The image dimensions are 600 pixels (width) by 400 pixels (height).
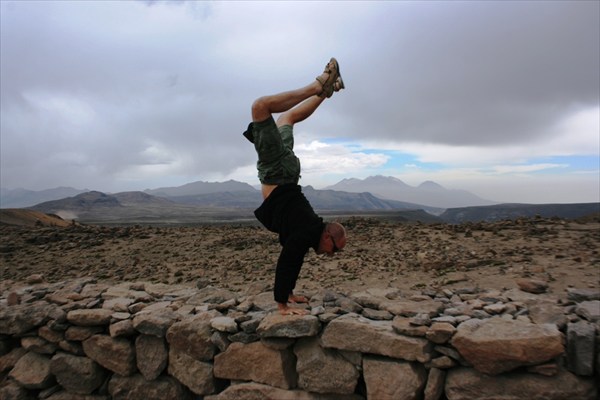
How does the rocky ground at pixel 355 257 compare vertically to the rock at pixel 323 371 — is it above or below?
above

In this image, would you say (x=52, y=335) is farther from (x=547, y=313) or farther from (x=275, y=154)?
(x=547, y=313)

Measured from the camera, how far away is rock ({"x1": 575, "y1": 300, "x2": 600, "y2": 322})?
3521 millimetres

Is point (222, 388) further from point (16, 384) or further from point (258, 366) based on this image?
point (16, 384)

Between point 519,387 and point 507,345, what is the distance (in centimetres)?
36

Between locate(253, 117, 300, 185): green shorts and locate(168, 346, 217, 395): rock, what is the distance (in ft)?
6.71

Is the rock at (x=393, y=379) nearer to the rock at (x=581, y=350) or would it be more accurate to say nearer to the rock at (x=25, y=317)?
the rock at (x=581, y=350)

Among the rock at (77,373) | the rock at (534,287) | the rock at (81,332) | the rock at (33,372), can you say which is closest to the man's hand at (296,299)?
the rock at (81,332)

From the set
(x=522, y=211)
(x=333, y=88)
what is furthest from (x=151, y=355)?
(x=522, y=211)

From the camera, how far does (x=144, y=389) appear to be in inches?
185

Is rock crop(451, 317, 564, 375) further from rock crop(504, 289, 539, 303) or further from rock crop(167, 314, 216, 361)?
rock crop(167, 314, 216, 361)

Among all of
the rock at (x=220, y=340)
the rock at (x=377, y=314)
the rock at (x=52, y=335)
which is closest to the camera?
the rock at (x=377, y=314)

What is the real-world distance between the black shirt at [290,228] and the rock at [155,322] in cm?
133

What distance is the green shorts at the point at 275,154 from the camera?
151 inches

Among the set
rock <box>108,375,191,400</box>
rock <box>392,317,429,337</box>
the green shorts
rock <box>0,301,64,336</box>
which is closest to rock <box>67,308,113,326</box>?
rock <box>0,301,64,336</box>
